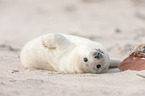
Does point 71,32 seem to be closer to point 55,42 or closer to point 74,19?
point 74,19

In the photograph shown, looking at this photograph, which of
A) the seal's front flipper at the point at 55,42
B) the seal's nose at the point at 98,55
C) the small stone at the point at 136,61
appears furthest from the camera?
the seal's front flipper at the point at 55,42

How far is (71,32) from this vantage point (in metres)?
10.8

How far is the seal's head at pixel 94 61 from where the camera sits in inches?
163

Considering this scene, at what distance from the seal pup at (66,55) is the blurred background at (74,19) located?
4354 mm

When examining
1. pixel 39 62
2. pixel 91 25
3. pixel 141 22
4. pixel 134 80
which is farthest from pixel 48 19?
pixel 134 80

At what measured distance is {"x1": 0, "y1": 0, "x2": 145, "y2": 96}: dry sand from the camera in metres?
3.15

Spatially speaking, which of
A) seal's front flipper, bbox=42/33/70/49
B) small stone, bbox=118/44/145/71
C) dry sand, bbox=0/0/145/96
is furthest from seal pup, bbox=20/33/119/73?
small stone, bbox=118/44/145/71

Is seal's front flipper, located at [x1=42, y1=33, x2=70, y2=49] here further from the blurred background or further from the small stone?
the blurred background

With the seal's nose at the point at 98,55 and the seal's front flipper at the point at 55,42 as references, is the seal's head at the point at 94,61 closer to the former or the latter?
the seal's nose at the point at 98,55

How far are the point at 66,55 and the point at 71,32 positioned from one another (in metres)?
6.22

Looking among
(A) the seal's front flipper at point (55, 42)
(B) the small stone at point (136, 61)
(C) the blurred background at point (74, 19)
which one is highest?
(C) the blurred background at point (74, 19)

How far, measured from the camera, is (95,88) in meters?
3.17

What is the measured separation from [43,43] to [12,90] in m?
1.97

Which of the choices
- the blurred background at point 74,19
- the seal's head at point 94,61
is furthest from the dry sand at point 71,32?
the seal's head at point 94,61
